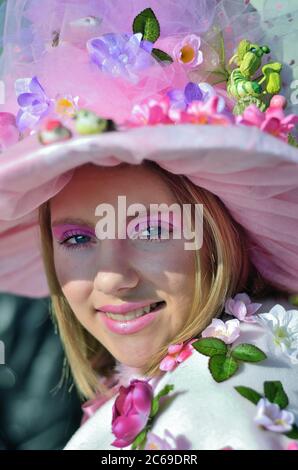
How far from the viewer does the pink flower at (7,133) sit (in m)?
1.56

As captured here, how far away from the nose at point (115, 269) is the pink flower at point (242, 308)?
0.71 feet

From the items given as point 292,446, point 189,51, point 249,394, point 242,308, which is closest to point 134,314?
point 242,308

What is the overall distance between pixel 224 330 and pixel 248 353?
97 millimetres

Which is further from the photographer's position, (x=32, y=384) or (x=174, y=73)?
(x=32, y=384)

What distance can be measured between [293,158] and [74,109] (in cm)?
45

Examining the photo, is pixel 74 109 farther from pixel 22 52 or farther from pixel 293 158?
pixel 293 158

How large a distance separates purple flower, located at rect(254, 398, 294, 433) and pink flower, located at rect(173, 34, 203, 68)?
697 mm

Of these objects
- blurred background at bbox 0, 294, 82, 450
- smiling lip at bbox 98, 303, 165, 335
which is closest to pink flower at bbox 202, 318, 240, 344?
smiling lip at bbox 98, 303, 165, 335

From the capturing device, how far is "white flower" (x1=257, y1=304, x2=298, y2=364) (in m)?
1.53

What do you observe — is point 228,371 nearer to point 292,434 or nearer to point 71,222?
point 292,434

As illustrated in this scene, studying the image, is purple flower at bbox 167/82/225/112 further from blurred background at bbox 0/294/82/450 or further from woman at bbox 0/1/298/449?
blurred background at bbox 0/294/82/450

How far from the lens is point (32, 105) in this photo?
154cm

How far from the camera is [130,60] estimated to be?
1.51 m
